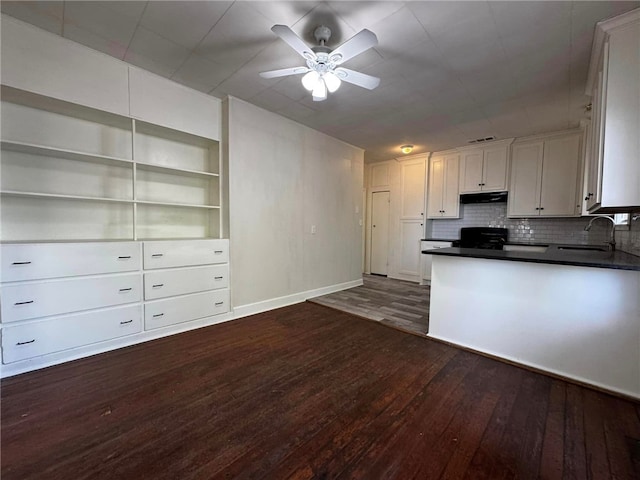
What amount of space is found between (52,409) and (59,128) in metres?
2.39

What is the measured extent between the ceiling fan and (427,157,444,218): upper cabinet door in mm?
3523

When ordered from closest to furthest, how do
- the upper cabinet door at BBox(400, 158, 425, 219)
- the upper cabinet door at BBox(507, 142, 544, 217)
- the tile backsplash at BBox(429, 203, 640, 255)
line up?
the tile backsplash at BBox(429, 203, 640, 255) < the upper cabinet door at BBox(507, 142, 544, 217) < the upper cabinet door at BBox(400, 158, 425, 219)

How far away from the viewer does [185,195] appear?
3.32 meters

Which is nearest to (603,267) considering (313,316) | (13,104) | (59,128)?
(313,316)

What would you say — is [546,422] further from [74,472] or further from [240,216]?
[240,216]

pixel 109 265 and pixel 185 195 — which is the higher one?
pixel 185 195

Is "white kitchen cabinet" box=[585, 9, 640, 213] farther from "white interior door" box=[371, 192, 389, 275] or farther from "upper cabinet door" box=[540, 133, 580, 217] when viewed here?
"white interior door" box=[371, 192, 389, 275]

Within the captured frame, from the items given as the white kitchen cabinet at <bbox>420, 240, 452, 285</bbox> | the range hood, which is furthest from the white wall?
the range hood

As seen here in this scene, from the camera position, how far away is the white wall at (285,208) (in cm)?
329

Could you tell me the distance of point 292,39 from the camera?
1.78 meters

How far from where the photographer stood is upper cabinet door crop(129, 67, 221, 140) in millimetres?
2611

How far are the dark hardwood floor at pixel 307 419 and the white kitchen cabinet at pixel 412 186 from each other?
357 cm

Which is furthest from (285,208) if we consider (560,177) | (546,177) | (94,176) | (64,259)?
(560,177)

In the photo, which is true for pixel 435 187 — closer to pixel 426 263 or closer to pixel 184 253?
pixel 426 263
